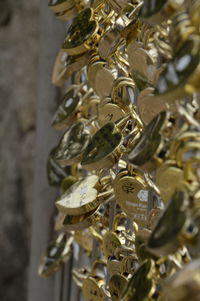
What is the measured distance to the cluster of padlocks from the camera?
214 mm

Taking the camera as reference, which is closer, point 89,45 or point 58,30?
point 89,45

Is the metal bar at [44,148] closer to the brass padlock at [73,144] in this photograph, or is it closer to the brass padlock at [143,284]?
the brass padlock at [73,144]

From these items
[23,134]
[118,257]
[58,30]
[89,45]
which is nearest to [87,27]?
[89,45]

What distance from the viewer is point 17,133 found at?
1.40 meters

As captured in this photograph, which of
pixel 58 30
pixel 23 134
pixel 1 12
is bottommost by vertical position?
pixel 23 134

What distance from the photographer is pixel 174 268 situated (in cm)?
24

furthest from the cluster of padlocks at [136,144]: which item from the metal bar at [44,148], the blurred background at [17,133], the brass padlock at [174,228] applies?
the blurred background at [17,133]

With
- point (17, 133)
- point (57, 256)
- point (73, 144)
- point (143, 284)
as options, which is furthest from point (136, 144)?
point (17, 133)

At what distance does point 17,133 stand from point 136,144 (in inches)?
45.6

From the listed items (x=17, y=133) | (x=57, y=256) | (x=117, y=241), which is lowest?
(x=17, y=133)

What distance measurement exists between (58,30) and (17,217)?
83 centimetres

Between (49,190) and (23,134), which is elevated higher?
(49,190)

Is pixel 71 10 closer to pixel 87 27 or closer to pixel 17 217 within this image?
pixel 87 27

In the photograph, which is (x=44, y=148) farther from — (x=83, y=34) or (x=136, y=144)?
(x=136, y=144)
